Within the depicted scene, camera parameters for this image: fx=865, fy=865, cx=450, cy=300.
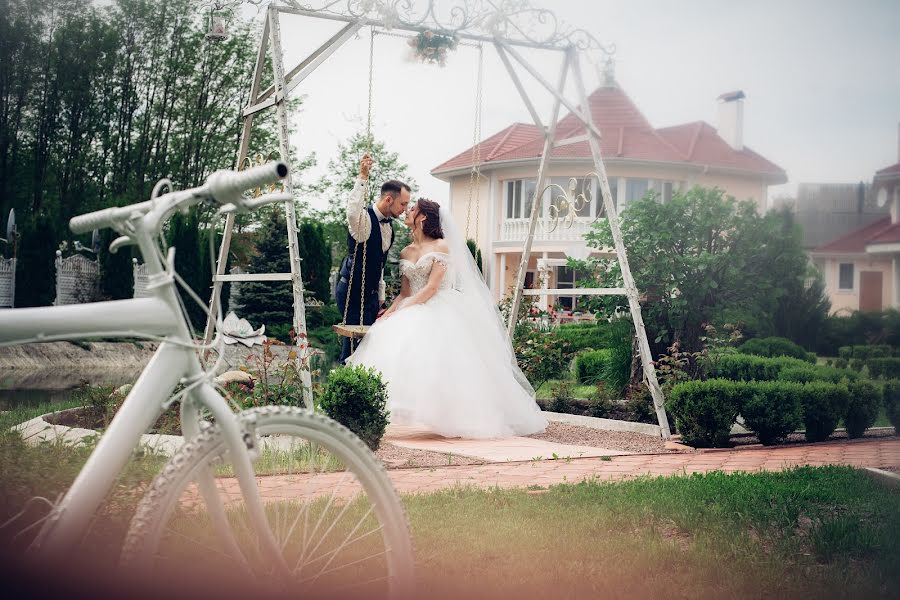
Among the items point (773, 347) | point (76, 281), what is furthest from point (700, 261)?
point (76, 281)

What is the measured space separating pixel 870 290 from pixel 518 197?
20865 mm

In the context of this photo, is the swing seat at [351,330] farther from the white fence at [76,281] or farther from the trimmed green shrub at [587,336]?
the white fence at [76,281]

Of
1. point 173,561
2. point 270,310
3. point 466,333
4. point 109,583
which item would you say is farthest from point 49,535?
point 270,310

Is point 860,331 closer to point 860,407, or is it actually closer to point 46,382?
point 860,407

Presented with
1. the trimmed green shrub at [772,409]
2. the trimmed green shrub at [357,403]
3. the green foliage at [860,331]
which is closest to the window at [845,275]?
the green foliage at [860,331]

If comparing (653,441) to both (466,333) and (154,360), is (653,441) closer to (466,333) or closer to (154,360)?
(466,333)

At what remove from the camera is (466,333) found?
24.5 ft

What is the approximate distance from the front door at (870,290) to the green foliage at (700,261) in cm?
291

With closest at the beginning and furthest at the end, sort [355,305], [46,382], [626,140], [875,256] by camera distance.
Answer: [875,256] < [355,305] < [46,382] < [626,140]

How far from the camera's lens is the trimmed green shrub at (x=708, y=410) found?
6887 millimetres

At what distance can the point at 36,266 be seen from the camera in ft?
53.8

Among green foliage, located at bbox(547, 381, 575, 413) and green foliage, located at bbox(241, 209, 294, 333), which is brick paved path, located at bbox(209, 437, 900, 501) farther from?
green foliage, located at bbox(241, 209, 294, 333)

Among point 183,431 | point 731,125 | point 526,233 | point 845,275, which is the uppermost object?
point 731,125

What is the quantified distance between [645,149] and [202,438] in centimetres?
2291
